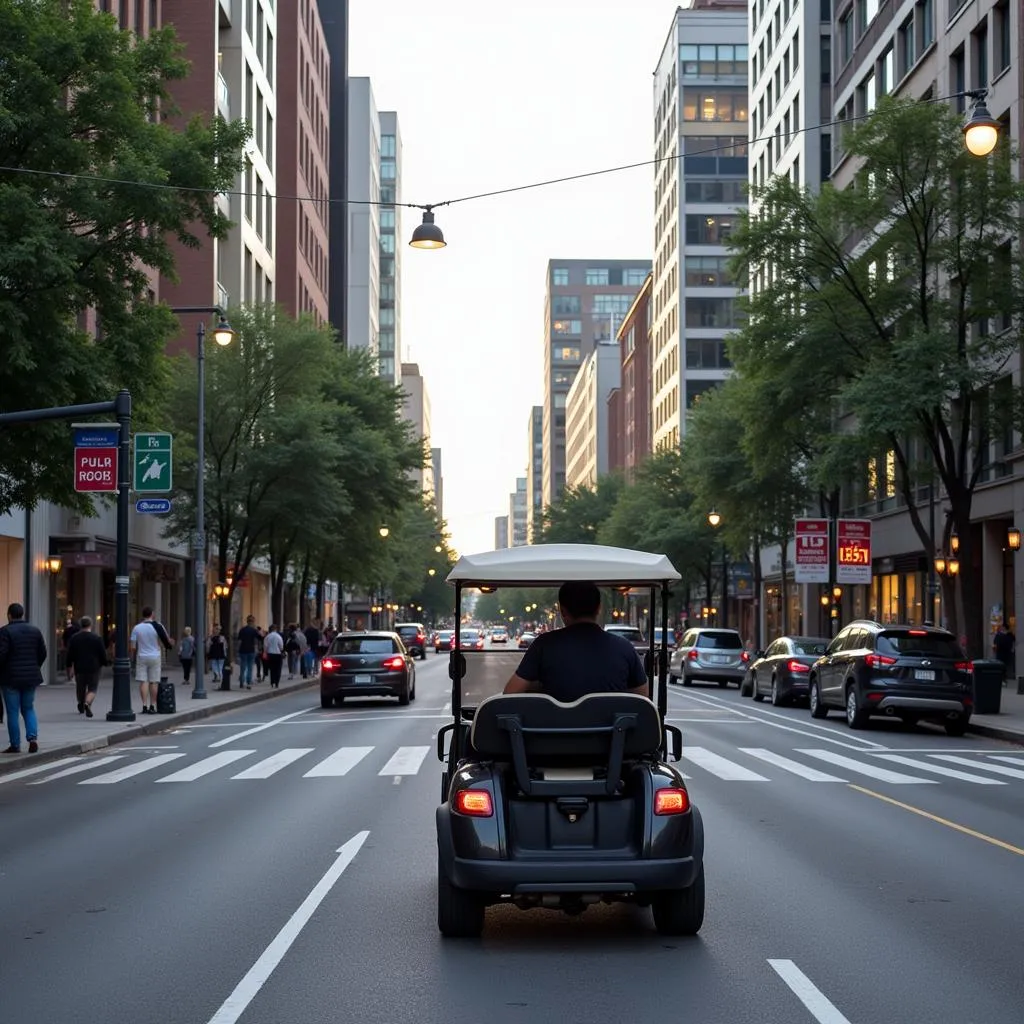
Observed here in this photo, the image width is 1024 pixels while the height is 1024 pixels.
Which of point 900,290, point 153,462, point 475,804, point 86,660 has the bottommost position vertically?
point 86,660

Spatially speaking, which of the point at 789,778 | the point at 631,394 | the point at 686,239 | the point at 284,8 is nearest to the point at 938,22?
the point at 789,778

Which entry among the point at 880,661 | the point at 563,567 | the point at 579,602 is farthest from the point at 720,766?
the point at 579,602

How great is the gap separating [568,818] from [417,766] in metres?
10.8

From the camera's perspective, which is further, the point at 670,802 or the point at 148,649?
the point at 148,649

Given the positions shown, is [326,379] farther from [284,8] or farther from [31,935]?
[31,935]

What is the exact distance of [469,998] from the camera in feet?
23.0

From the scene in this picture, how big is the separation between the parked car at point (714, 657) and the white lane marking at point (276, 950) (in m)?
34.8

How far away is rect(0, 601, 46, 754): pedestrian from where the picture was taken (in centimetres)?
1944

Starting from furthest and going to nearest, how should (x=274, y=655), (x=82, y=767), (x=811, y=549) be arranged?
(x=811, y=549)
(x=274, y=655)
(x=82, y=767)

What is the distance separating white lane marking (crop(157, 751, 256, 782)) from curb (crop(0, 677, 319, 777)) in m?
2.08

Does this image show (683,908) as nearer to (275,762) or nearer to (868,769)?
(868,769)

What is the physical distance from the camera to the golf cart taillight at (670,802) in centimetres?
801

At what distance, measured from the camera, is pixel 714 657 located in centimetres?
4572

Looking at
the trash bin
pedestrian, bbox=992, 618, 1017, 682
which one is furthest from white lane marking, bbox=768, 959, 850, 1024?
pedestrian, bbox=992, 618, 1017, 682
